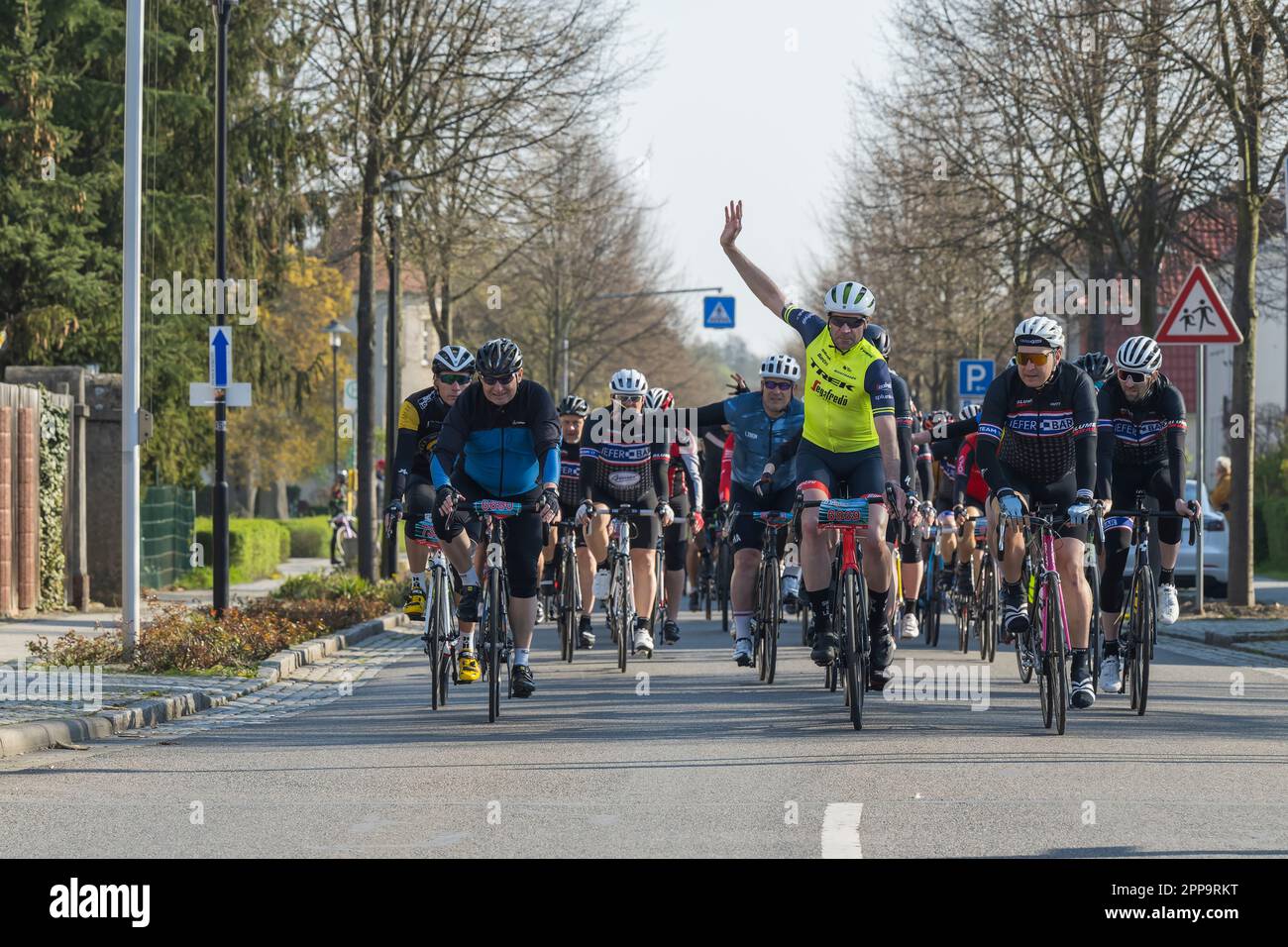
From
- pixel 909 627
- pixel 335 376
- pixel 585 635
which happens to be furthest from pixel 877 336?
pixel 335 376

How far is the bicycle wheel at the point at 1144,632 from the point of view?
11344mm

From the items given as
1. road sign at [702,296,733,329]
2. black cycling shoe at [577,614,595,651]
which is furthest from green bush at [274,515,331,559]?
black cycling shoe at [577,614,595,651]

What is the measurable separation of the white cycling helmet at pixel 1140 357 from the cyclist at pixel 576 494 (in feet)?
16.7

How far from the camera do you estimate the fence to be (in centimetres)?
2802

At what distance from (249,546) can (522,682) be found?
2215 cm

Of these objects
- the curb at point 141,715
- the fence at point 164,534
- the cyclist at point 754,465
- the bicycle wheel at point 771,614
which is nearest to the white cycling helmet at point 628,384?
the cyclist at point 754,465

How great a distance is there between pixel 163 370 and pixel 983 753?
20409mm

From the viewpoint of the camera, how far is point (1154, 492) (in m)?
12.1

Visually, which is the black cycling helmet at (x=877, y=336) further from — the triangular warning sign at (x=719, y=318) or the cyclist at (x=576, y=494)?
the triangular warning sign at (x=719, y=318)

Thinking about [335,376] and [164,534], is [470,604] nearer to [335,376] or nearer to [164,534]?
[164,534]

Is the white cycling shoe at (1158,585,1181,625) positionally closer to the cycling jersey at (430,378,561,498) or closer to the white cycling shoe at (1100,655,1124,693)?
the white cycling shoe at (1100,655,1124,693)

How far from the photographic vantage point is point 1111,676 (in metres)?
12.0

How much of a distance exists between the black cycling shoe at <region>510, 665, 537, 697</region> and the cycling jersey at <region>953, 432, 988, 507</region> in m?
4.25
